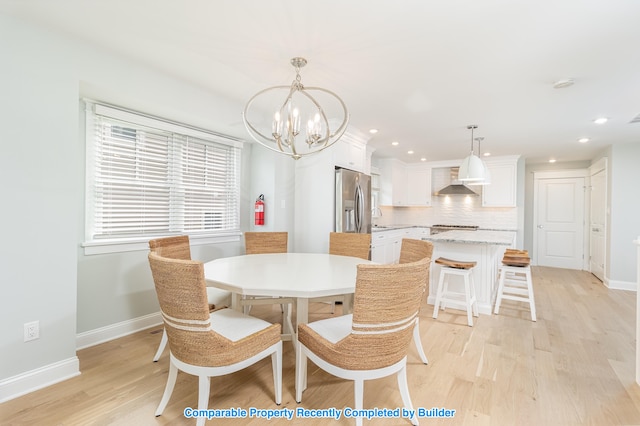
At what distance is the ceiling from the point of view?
1.69 metres

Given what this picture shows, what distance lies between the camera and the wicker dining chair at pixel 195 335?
4.77ft

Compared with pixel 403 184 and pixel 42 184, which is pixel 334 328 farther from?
pixel 403 184

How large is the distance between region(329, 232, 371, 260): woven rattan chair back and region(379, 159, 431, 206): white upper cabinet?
3.36 meters

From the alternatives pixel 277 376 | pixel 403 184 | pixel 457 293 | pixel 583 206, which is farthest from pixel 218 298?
pixel 583 206

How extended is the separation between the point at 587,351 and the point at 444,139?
317 cm

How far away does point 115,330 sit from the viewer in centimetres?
265

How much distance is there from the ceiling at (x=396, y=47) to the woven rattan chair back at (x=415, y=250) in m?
1.37

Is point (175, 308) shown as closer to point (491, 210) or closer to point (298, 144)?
point (298, 144)

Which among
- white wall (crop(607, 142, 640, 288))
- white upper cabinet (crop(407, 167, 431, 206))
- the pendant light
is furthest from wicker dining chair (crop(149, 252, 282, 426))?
white wall (crop(607, 142, 640, 288))

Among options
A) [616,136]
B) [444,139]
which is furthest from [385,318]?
[616,136]

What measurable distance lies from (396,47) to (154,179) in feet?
8.29

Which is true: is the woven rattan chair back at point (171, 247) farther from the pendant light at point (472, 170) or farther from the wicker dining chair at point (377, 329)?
the pendant light at point (472, 170)

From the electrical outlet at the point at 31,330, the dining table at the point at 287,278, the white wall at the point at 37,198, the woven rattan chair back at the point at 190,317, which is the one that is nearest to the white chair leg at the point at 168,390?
the woven rattan chair back at the point at 190,317

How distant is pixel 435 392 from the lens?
1906 millimetres
